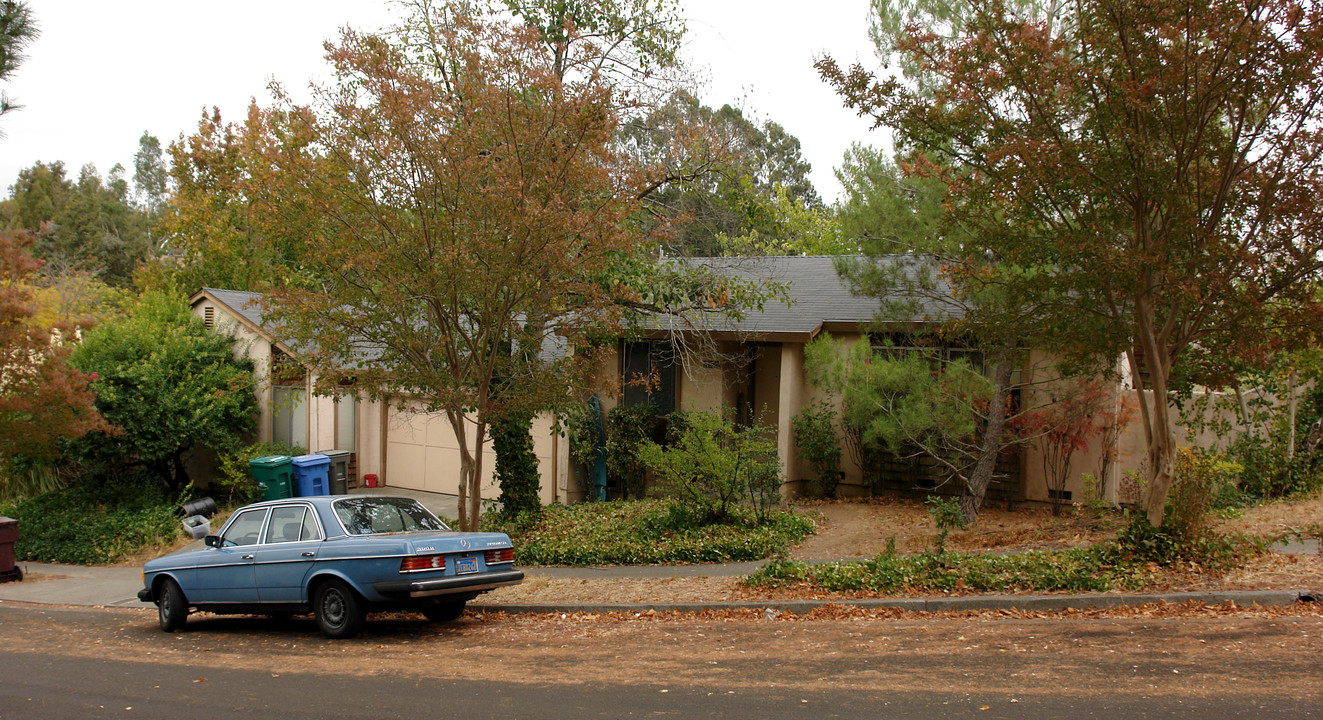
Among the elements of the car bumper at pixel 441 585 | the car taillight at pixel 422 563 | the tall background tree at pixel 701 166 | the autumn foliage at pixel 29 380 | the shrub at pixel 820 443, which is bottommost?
the car bumper at pixel 441 585

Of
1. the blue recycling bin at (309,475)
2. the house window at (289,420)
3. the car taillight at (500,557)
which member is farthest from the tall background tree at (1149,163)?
the house window at (289,420)

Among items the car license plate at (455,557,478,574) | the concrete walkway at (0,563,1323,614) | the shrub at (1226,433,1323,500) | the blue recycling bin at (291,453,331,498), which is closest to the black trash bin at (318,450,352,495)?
the blue recycling bin at (291,453,331,498)

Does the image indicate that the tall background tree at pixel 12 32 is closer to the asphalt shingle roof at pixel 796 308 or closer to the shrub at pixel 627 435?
the asphalt shingle roof at pixel 796 308

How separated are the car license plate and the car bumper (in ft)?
0.17

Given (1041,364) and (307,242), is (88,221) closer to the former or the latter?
(307,242)

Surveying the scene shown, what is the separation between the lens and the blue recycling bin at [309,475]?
56.4ft

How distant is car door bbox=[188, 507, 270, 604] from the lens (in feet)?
30.6

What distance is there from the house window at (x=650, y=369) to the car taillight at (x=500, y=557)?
785 centimetres

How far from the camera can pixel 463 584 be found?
28.1 ft

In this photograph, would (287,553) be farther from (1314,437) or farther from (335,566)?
(1314,437)

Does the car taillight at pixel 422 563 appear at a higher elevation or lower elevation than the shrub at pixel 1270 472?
lower

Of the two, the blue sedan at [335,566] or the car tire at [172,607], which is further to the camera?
the car tire at [172,607]

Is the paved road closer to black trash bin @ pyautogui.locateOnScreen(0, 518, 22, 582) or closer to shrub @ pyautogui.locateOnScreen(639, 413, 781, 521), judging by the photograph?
shrub @ pyautogui.locateOnScreen(639, 413, 781, 521)

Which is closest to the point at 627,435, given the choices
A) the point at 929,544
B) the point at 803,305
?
the point at 803,305
